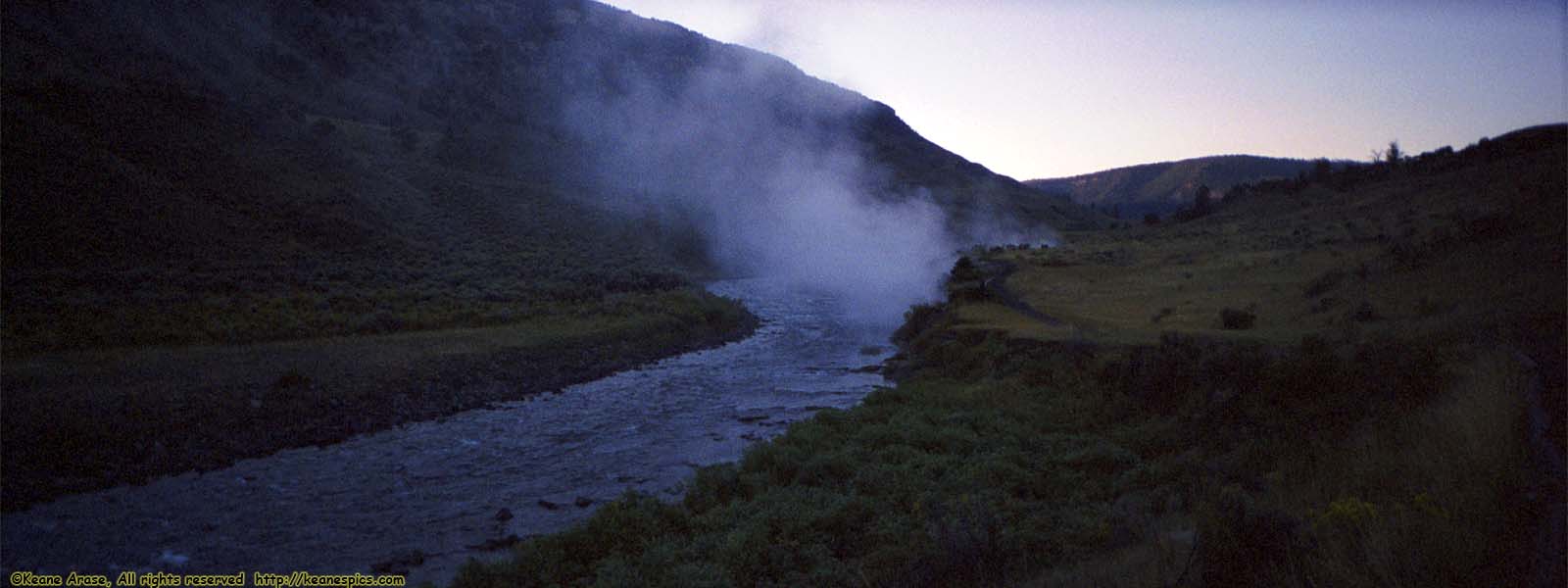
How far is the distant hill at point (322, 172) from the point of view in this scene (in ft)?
89.1

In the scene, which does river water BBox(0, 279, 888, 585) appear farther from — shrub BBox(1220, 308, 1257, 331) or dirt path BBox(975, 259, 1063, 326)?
shrub BBox(1220, 308, 1257, 331)

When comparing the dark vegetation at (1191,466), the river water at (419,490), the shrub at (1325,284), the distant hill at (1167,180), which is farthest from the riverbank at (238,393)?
the distant hill at (1167,180)

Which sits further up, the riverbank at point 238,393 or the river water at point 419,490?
the riverbank at point 238,393

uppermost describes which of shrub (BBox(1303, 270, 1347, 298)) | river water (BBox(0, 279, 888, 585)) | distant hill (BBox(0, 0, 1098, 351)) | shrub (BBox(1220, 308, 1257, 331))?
distant hill (BBox(0, 0, 1098, 351))

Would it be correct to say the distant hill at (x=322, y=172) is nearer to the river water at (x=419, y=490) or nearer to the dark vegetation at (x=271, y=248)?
the dark vegetation at (x=271, y=248)

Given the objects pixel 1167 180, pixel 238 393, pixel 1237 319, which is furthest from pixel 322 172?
pixel 1167 180

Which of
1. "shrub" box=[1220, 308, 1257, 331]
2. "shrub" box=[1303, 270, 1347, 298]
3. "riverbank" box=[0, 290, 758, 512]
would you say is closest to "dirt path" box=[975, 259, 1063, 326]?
"shrub" box=[1220, 308, 1257, 331]

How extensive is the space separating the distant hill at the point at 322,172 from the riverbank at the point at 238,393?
2.34 meters

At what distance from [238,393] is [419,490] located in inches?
253

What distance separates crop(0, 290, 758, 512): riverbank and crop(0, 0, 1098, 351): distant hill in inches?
92.0

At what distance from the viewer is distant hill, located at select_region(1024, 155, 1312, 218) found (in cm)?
13125

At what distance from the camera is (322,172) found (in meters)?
46.7

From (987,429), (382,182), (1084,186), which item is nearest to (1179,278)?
(987,429)

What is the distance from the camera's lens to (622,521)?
10.1 meters
